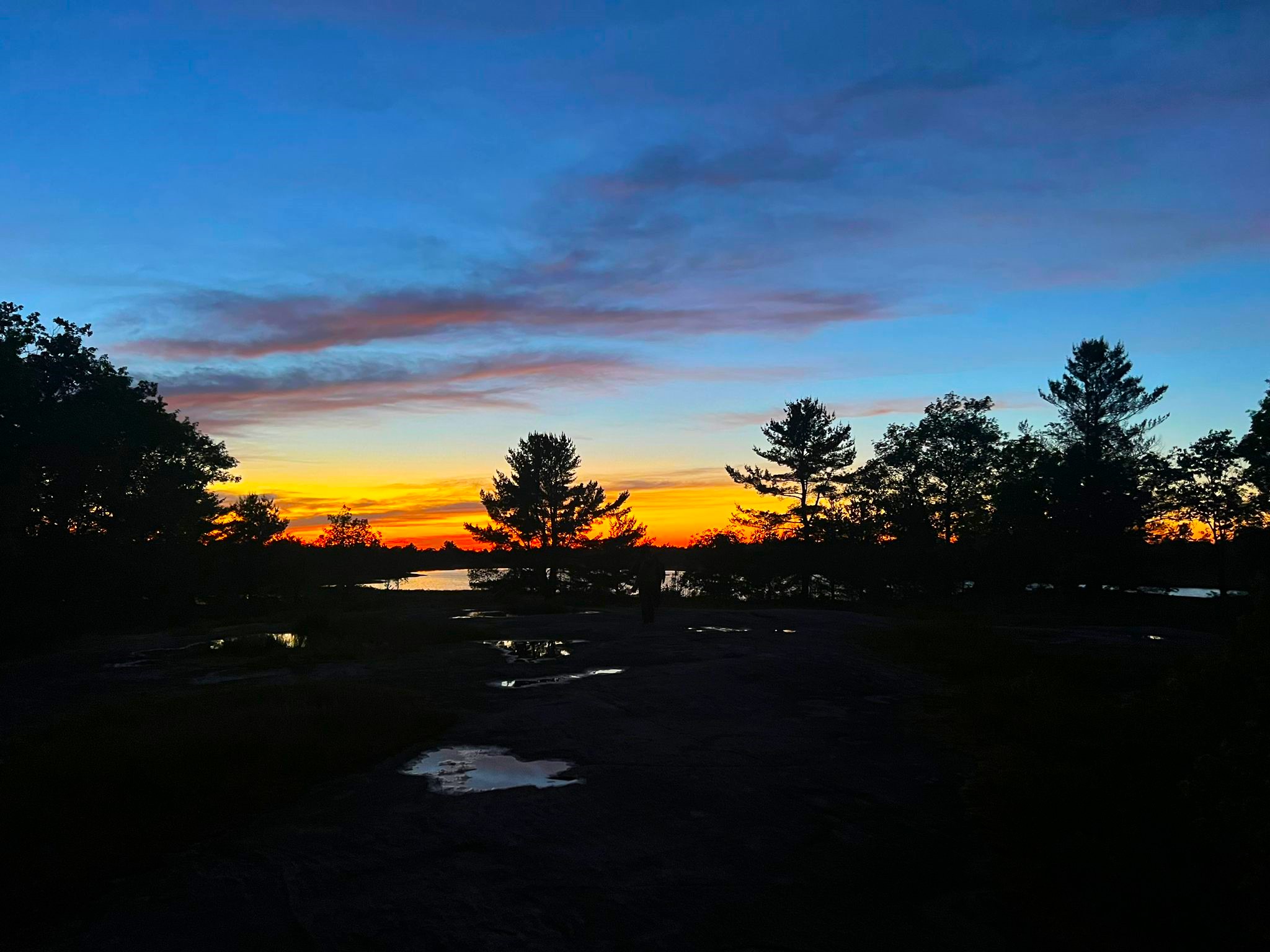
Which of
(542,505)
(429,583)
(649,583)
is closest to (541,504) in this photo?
(542,505)

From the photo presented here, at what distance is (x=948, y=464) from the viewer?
60.6m

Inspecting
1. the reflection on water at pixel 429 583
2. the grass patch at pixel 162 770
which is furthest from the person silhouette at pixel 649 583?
the reflection on water at pixel 429 583

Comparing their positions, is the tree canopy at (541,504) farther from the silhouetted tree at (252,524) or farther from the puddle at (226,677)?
the puddle at (226,677)

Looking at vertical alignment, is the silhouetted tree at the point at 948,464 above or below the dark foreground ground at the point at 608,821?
above

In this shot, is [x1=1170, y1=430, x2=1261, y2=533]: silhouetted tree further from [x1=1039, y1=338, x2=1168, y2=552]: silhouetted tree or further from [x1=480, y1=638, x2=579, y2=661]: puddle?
[x1=480, y1=638, x2=579, y2=661]: puddle

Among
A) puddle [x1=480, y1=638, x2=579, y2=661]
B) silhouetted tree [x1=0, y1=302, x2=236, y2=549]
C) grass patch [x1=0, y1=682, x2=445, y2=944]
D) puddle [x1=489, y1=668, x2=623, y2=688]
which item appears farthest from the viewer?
silhouetted tree [x1=0, y1=302, x2=236, y2=549]

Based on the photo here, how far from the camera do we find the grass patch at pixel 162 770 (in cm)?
512

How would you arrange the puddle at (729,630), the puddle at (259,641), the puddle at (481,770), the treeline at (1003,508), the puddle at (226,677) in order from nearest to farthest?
the puddle at (481,770)
the puddle at (226,677)
the puddle at (259,641)
the puddle at (729,630)
the treeline at (1003,508)

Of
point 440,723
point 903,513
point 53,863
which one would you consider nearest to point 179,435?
point 440,723

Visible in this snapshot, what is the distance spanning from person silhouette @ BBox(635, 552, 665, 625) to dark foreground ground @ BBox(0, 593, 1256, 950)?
8805 millimetres

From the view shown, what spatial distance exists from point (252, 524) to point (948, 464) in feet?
166

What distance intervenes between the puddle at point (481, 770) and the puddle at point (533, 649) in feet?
21.6

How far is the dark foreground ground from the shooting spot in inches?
164

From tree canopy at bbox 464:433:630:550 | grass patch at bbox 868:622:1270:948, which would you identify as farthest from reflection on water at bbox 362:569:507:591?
grass patch at bbox 868:622:1270:948
